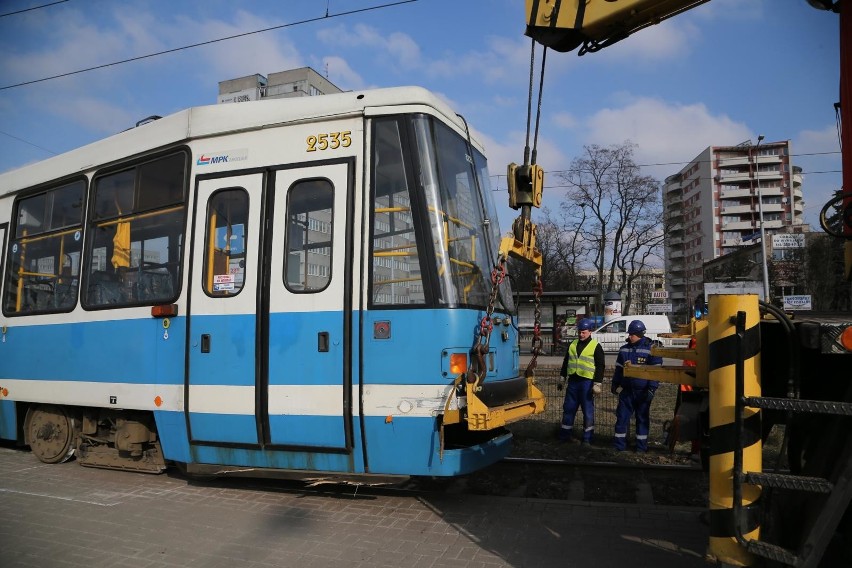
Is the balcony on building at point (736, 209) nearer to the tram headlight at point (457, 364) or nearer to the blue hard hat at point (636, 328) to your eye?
the blue hard hat at point (636, 328)

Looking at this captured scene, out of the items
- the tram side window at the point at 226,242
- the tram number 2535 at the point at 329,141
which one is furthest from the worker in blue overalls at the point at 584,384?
the tram side window at the point at 226,242

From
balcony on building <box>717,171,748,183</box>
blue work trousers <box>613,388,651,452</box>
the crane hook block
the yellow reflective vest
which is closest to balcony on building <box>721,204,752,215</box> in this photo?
balcony on building <box>717,171,748,183</box>

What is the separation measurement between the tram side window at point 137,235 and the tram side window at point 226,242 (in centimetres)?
37

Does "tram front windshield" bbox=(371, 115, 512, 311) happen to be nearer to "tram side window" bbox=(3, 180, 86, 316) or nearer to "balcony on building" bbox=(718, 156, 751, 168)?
"tram side window" bbox=(3, 180, 86, 316)

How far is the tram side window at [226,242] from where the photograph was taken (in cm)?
553

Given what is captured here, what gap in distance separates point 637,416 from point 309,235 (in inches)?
205

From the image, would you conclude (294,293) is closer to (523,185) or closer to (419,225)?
(419,225)

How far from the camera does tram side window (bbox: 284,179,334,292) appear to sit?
5.20 meters

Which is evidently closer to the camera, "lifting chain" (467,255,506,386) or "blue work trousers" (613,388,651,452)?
"lifting chain" (467,255,506,386)

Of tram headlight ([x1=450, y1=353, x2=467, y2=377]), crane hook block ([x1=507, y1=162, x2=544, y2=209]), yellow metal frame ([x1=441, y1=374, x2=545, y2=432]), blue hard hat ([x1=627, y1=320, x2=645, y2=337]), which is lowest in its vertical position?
yellow metal frame ([x1=441, y1=374, x2=545, y2=432])

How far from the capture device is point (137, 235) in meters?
6.24

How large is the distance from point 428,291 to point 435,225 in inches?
23.0

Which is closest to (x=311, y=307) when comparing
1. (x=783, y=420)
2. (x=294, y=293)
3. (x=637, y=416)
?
(x=294, y=293)

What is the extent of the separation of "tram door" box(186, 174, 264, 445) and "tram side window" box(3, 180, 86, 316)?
6.92ft
